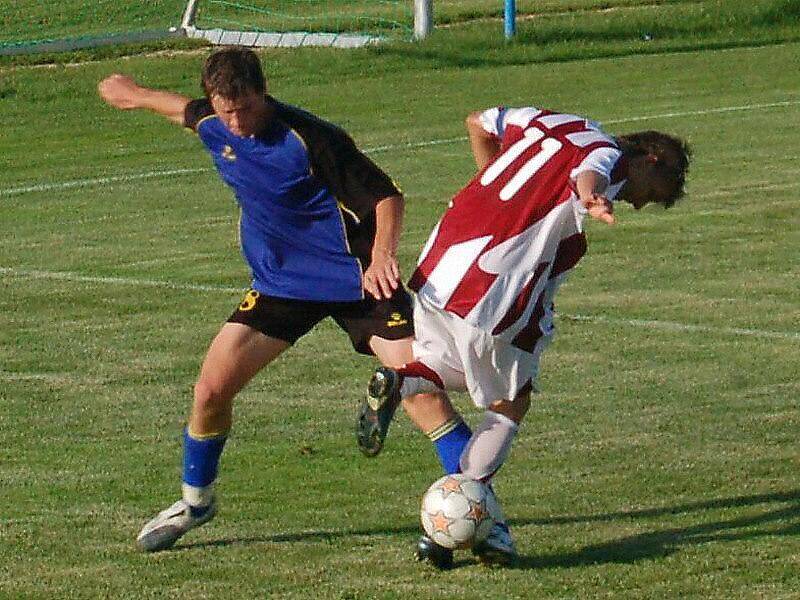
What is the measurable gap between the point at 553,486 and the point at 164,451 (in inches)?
67.2

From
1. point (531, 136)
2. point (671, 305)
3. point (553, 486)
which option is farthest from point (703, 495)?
point (671, 305)

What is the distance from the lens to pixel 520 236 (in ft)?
21.3

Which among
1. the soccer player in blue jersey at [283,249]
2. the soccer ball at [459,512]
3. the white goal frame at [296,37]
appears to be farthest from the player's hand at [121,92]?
the white goal frame at [296,37]

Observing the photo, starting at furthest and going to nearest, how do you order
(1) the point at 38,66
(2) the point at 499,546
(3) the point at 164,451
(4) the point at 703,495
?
(1) the point at 38,66, (3) the point at 164,451, (4) the point at 703,495, (2) the point at 499,546

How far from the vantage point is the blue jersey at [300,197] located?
6.82 m

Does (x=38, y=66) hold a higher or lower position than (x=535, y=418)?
lower

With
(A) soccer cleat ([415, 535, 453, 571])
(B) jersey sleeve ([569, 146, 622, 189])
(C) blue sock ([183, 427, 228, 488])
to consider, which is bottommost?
(A) soccer cleat ([415, 535, 453, 571])

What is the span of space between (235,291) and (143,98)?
4.66 m

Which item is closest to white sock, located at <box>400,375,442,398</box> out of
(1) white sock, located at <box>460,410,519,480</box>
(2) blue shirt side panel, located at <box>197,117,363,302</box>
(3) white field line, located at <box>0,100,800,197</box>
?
(1) white sock, located at <box>460,410,519,480</box>

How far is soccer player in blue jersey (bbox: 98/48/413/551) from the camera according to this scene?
681cm

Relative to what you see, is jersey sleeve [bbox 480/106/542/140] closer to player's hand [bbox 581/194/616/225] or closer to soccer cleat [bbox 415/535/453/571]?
player's hand [bbox 581/194/616/225]

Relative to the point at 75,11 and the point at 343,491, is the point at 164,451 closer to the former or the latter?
the point at 343,491

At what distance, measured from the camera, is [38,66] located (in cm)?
2317

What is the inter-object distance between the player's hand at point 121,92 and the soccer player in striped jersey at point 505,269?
1.32 m
